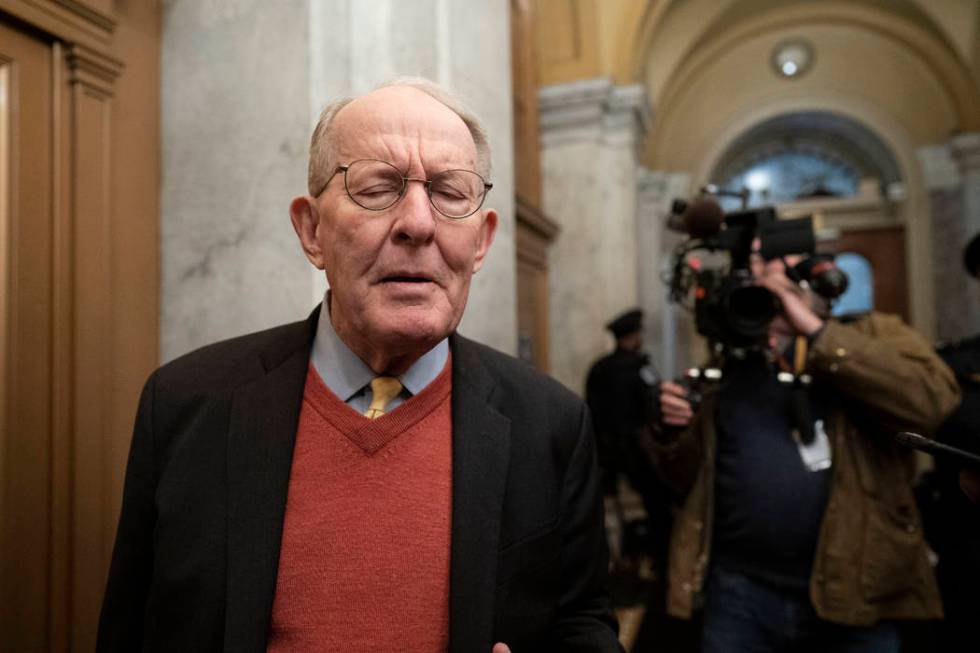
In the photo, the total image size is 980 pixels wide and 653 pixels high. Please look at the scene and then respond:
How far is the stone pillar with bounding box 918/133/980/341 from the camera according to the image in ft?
23.2

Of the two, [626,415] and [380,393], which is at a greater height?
[380,393]

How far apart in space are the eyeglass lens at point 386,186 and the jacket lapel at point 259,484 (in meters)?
0.31

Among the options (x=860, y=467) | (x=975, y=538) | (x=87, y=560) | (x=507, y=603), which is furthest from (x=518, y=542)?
(x=87, y=560)

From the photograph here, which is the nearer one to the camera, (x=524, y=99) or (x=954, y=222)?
(x=524, y=99)

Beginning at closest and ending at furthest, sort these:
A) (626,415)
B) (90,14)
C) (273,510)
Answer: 1. (273,510)
2. (90,14)
3. (626,415)

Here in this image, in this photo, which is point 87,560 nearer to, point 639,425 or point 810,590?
point 810,590

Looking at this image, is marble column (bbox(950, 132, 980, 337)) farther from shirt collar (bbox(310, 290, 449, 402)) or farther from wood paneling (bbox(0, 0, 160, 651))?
wood paneling (bbox(0, 0, 160, 651))

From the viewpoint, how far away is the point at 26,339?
157 cm

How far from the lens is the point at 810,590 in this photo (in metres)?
1.73

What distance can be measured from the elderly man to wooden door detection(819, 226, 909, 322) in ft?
Result: 29.9

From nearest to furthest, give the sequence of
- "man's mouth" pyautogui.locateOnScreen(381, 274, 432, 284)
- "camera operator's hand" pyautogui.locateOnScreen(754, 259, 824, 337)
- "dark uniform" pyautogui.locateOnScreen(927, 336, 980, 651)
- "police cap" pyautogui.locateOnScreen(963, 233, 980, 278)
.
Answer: "dark uniform" pyautogui.locateOnScreen(927, 336, 980, 651)
"man's mouth" pyautogui.locateOnScreen(381, 274, 432, 284)
"camera operator's hand" pyautogui.locateOnScreen(754, 259, 824, 337)
"police cap" pyautogui.locateOnScreen(963, 233, 980, 278)

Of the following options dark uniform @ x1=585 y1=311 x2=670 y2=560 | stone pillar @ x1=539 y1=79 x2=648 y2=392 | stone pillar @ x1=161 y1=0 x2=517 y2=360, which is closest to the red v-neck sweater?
stone pillar @ x1=161 y1=0 x2=517 y2=360

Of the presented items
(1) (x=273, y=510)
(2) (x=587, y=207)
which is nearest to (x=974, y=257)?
(1) (x=273, y=510)

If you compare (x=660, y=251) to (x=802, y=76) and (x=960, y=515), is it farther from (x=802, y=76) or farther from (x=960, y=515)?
(x=960, y=515)
